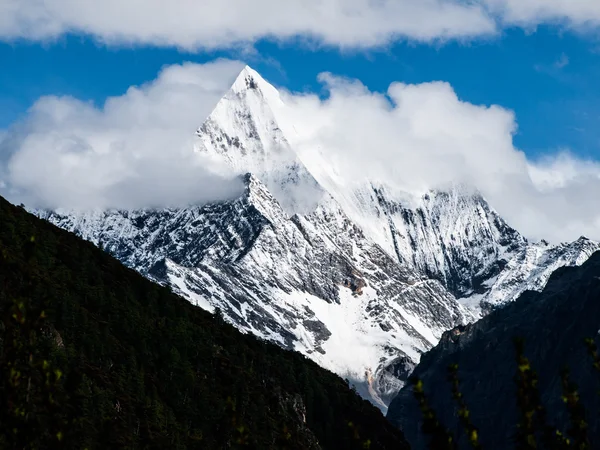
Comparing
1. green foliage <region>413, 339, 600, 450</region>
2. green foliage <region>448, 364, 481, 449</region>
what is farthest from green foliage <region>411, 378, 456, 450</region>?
green foliage <region>448, 364, 481, 449</region>

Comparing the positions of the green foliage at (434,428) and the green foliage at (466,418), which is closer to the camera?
the green foliage at (466,418)

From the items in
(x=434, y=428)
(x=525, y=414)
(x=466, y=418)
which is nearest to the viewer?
(x=525, y=414)

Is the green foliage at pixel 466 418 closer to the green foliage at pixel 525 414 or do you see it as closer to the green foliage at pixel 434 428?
the green foliage at pixel 525 414

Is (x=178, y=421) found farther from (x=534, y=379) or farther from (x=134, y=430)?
(x=534, y=379)

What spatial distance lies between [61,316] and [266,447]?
43.4 metres

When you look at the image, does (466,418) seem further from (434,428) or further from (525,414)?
(525,414)

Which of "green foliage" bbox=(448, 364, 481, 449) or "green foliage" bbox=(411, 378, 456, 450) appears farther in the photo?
"green foliage" bbox=(411, 378, 456, 450)

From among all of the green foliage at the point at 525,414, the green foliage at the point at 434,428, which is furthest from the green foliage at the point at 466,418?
the green foliage at the point at 434,428

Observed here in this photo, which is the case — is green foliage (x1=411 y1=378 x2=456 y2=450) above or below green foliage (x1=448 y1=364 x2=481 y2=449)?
below

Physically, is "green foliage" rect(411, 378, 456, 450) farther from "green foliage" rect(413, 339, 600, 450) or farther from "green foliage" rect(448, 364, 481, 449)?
"green foliage" rect(448, 364, 481, 449)

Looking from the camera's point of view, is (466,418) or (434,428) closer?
(434,428)

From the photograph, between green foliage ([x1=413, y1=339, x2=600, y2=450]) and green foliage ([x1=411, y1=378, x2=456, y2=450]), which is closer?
green foliage ([x1=413, y1=339, x2=600, y2=450])

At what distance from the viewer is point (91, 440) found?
457 ft

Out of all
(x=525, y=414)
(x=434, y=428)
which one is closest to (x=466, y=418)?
(x=434, y=428)
